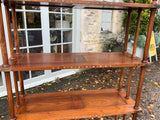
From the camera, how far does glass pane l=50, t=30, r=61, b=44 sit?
3577 millimetres

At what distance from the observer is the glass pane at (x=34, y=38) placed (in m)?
3.19

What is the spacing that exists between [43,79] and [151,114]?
263 cm

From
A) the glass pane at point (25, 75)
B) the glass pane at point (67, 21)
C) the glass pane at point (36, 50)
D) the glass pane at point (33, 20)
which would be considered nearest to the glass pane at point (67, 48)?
the glass pane at point (67, 21)

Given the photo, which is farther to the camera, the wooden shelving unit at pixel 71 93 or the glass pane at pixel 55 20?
the glass pane at pixel 55 20

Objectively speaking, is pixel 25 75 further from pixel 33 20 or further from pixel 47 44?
pixel 33 20

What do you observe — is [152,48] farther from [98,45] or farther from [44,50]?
[44,50]

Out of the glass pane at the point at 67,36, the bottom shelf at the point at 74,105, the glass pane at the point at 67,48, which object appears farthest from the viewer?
the glass pane at the point at 67,48

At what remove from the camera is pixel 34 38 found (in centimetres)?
326

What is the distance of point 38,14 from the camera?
3.23 metres

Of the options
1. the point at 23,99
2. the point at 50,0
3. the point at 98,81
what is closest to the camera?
the point at 50,0

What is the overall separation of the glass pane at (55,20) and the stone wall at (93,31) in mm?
690

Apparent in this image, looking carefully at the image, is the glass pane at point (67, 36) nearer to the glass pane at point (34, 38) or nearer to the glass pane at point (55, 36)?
the glass pane at point (55, 36)

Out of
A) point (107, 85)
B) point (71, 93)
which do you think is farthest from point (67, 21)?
point (71, 93)

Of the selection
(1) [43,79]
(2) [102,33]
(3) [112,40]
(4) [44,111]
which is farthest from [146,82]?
(4) [44,111]
